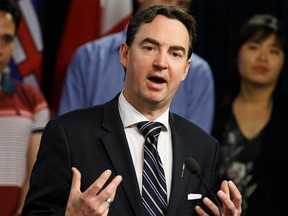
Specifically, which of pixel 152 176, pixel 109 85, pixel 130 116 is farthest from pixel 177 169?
pixel 109 85

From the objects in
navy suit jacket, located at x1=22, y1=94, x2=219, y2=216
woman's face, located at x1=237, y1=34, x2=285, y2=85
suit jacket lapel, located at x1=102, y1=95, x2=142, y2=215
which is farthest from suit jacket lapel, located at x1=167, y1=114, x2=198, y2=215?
woman's face, located at x1=237, y1=34, x2=285, y2=85

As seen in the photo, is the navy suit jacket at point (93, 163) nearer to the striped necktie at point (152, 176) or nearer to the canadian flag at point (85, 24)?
the striped necktie at point (152, 176)

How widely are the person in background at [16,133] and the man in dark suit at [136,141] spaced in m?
1.14

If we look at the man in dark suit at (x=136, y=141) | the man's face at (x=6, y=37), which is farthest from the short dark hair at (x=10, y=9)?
the man in dark suit at (x=136, y=141)

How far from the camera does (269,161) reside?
372 centimetres

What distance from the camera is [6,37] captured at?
11.8 ft

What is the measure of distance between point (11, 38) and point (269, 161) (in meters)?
1.38

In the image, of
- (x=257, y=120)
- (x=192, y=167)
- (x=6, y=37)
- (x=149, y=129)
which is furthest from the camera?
(x=257, y=120)

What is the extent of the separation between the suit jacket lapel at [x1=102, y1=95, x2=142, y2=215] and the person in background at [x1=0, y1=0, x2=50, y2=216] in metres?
→ 1.19

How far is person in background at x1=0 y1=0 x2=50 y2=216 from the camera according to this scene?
342 cm

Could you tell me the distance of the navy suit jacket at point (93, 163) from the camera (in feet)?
7.04

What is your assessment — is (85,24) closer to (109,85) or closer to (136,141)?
(109,85)

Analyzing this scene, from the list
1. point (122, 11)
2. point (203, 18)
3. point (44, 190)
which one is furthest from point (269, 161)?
point (44, 190)

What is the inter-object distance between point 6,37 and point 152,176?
1593 mm
